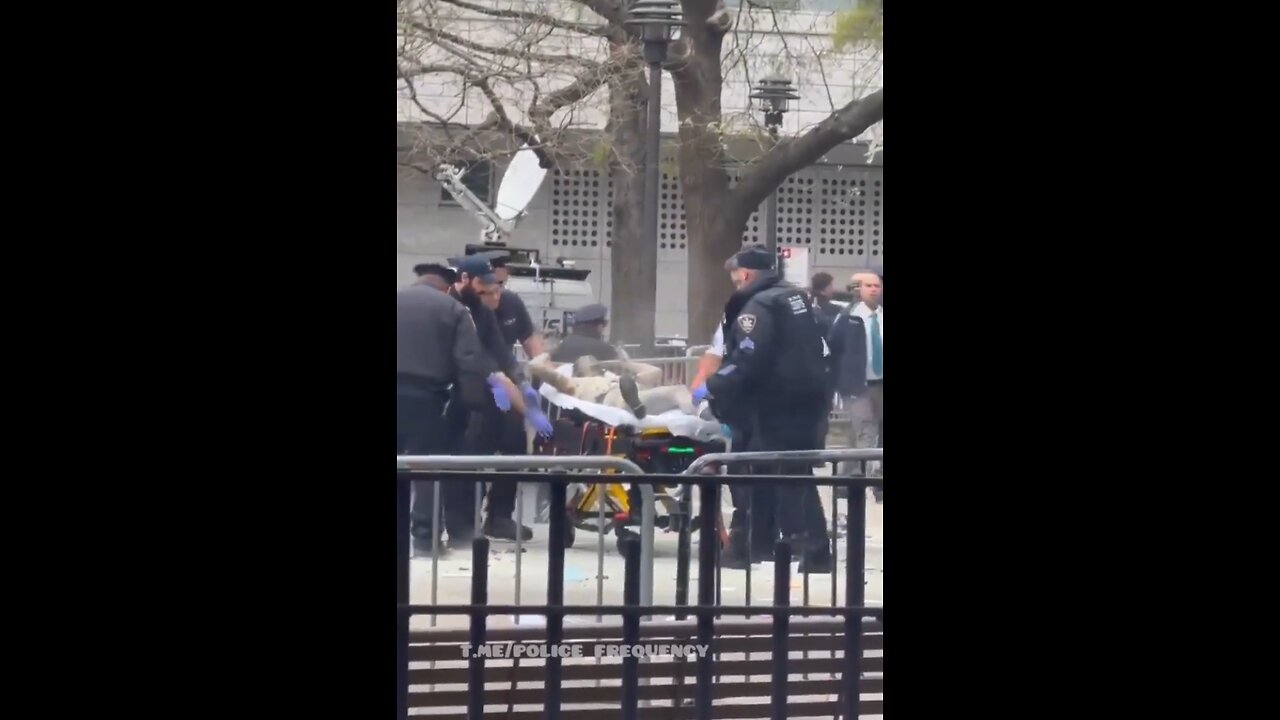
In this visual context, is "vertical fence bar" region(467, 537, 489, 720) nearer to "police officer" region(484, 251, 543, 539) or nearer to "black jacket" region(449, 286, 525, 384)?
"police officer" region(484, 251, 543, 539)

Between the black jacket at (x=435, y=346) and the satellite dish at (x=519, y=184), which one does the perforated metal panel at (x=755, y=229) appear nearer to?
the satellite dish at (x=519, y=184)

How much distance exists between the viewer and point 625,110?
271 centimetres

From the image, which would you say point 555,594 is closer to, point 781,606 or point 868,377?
point 781,606

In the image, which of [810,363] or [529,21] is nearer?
[529,21]

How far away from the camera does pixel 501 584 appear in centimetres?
269

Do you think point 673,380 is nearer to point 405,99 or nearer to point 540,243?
point 540,243

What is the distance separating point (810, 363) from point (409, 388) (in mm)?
742

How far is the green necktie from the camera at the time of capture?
2.74 meters

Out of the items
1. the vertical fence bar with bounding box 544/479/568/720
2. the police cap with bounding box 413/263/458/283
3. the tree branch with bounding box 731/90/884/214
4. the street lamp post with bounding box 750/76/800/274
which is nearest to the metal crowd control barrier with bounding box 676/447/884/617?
the vertical fence bar with bounding box 544/479/568/720

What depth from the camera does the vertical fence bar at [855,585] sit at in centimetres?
277

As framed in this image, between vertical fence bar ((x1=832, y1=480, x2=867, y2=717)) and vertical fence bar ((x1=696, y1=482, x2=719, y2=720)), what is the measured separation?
0.25 meters

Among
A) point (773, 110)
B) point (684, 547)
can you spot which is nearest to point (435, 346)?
point (684, 547)

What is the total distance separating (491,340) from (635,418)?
0.29 metres

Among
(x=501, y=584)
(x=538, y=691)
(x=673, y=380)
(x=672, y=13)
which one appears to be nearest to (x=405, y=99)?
(x=672, y=13)
